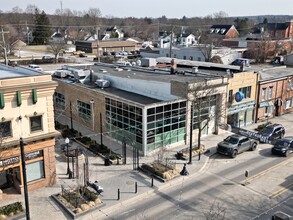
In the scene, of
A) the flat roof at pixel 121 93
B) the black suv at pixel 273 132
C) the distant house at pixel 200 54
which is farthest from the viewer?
the distant house at pixel 200 54

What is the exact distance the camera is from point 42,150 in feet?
75.3

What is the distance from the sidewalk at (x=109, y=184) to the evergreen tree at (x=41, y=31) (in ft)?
303

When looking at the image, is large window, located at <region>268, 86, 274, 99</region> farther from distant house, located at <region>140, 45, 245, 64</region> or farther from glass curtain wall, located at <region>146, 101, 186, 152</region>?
distant house, located at <region>140, 45, 245, 64</region>

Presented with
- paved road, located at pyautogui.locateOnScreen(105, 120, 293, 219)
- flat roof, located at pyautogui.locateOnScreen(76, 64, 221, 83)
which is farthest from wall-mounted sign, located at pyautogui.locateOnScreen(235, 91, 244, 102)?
paved road, located at pyautogui.locateOnScreen(105, 120, 293, 219)

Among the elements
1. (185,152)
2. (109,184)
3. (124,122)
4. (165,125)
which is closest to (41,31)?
(124,122)

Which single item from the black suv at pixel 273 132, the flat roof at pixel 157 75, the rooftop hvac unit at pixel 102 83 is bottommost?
the black suv at pixel 273 132

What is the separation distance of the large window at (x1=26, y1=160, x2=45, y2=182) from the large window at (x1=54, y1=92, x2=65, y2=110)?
17441 mm

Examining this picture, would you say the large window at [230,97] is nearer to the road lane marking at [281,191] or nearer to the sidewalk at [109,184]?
the sidewalk at [109,184]

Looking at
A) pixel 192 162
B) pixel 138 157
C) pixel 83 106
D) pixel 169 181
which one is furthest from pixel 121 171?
pixel 83 106

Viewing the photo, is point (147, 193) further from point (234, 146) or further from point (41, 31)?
point (41, 31)

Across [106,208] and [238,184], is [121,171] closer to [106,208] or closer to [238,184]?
[106,208]

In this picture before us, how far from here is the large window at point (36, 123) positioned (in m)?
22.4

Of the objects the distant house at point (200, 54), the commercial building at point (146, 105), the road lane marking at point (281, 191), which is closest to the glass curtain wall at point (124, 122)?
the commercial building at point (146, 105)

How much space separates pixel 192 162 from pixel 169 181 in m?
4.29
